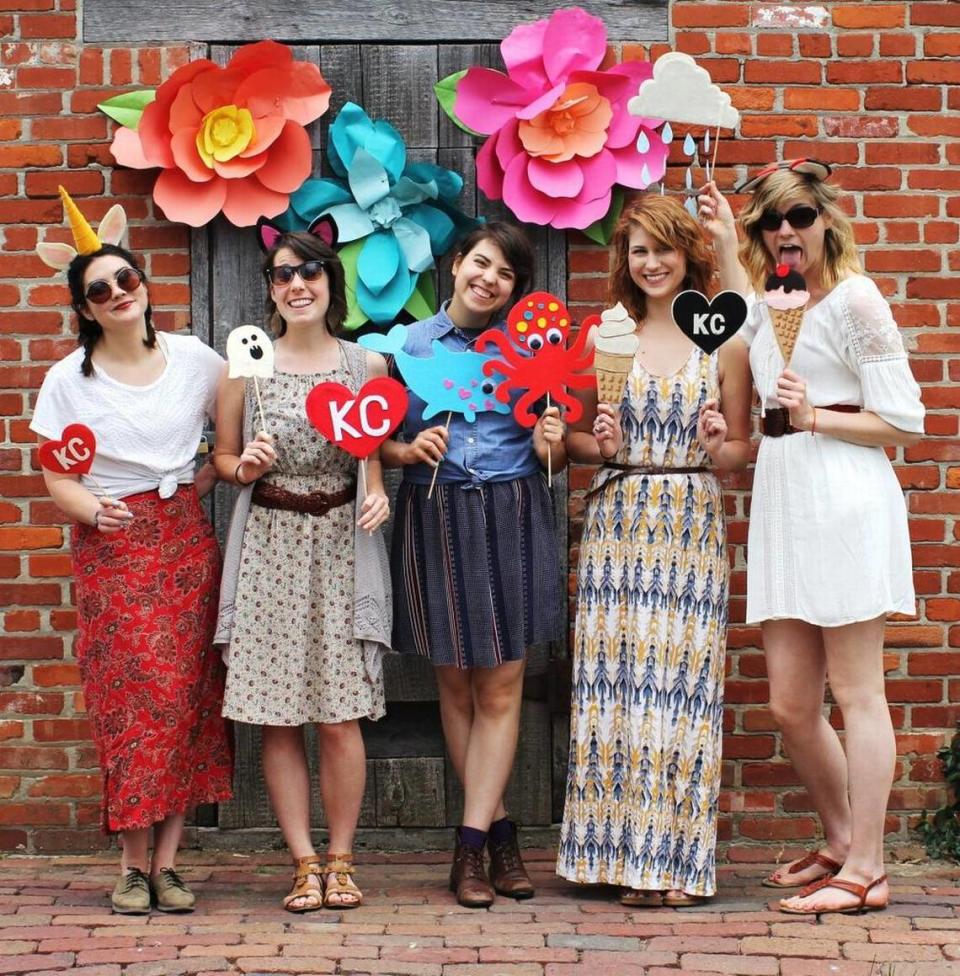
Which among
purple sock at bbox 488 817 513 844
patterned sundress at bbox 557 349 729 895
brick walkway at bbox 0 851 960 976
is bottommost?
A: brick walkway at bbox 0 851 960 976

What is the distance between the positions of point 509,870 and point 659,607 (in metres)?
0.89

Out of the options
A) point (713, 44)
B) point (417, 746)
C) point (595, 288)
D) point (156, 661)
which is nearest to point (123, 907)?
point (156, 661)

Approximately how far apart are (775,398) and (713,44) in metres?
1.32

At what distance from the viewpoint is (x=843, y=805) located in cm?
431

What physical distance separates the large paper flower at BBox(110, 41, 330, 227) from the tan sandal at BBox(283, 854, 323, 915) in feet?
6.36

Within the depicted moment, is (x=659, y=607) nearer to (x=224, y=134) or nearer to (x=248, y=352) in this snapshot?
(x=248, y=352)

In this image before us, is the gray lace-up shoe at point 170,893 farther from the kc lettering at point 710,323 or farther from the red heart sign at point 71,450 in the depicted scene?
the kc lettering at point 710,323

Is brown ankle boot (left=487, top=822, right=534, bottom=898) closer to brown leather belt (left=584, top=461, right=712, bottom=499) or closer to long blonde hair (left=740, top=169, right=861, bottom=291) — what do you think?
brown leather belt (left=584, top=461, right=712, bottom=499)

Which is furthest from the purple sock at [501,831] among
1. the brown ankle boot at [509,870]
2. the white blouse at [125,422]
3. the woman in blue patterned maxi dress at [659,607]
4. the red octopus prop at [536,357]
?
the white blouse at [125,422]

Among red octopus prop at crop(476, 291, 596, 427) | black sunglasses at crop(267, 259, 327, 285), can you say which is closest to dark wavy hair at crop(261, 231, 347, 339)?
black sunglasses at crop(267, 259, 327, 285)

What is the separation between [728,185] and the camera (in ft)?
15.8

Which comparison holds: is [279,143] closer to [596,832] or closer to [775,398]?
[775,398]

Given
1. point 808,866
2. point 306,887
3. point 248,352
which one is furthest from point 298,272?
point 808,866

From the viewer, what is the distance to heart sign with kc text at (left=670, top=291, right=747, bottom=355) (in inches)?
160
